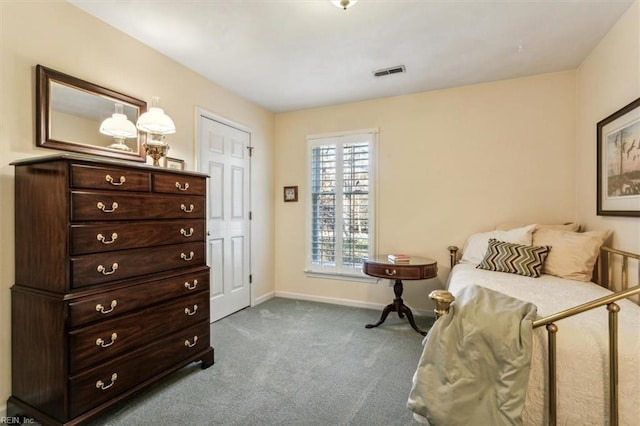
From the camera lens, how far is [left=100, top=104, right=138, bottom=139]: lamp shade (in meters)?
2.23

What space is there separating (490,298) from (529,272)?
132 cm

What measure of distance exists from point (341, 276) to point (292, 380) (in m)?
1.86

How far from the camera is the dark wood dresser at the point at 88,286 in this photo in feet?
5.11

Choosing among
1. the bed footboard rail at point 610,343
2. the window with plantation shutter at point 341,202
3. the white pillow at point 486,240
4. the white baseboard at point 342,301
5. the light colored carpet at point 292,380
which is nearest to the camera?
the bed footboard rail at point 610,343

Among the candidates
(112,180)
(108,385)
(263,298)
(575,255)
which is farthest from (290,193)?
(575,255)

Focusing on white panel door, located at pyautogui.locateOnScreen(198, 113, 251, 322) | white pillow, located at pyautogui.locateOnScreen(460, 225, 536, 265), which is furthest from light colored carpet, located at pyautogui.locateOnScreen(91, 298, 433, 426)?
white pillow, located at pyautogui.locateOnScreen(460, 225, 536, 265)

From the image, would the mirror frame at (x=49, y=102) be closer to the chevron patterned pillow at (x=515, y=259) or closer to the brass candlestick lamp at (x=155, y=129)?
the brass candlestick lamp at (x=155, y=129)

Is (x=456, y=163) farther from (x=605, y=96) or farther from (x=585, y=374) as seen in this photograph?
(x=585, y=374)

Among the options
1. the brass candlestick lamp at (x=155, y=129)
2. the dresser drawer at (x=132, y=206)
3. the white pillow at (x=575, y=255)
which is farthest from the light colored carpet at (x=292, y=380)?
the brass candlestick lamp at (x=155, y=129)

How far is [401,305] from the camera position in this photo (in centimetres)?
317

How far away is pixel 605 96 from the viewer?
2.37m

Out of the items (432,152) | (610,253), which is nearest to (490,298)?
(610,253)

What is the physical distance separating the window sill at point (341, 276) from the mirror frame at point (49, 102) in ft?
8.31

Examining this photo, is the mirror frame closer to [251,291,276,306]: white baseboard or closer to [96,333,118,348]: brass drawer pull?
[96,333,118,348]: brass drawer pull
